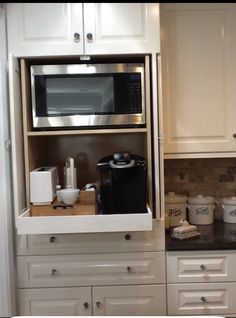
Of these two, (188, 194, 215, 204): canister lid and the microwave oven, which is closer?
the microwave oven

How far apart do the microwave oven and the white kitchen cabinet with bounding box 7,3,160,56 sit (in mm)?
84

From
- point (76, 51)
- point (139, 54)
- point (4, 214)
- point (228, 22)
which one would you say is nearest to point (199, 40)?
point (228, 22)

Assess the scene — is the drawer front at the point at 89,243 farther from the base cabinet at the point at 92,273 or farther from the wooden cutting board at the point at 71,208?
the wooden cutting board at the point at 71,208

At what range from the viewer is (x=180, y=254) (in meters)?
1.68

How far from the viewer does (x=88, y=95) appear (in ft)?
5.31

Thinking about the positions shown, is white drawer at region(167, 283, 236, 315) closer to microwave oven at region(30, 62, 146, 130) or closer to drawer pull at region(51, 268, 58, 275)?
drawer pull at region(51, 268, 58, 275)

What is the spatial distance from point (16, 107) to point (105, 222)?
70 cm

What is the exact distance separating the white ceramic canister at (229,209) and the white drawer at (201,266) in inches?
16.5

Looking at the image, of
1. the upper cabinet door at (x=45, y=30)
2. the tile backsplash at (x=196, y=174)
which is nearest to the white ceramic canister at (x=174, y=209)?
the tile backsplash at (x=196, y=174)

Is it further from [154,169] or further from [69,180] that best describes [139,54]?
[69,180]

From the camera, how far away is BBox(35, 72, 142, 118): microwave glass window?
5.26 feet

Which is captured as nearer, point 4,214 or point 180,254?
point 4,214

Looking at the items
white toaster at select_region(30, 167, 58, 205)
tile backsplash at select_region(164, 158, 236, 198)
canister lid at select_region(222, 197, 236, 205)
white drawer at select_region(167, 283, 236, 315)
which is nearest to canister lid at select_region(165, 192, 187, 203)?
tile backsplash at select_region(164, 158, 236, 198)

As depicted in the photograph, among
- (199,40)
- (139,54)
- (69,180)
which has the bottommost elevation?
(69,180)
